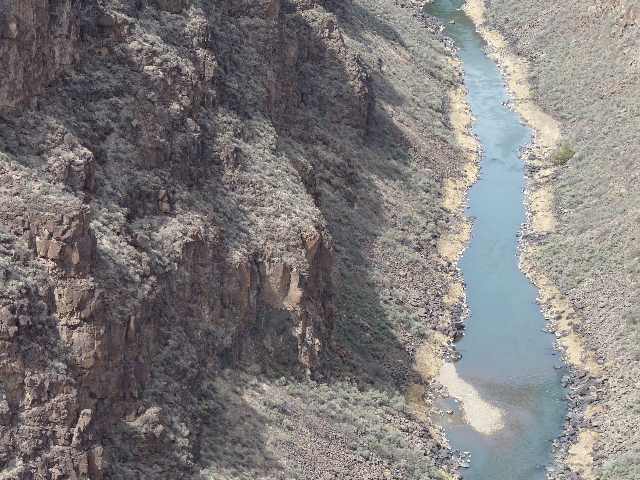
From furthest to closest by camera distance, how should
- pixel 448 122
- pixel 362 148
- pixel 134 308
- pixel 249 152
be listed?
1. pixel 448 122
2. pixel 362 148
3. pixel 249 152
4. pixel 134 308

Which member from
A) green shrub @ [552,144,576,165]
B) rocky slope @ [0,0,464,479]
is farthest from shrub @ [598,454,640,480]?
green shrub @ [552,144,576,165]

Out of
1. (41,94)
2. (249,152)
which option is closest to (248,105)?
(249,152)

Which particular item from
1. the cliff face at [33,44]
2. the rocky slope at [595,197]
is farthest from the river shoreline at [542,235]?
the cliff face at [33,44]

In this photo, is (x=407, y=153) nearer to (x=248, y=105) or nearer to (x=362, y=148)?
(x=362, y=148)

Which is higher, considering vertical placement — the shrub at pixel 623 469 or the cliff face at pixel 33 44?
the cliff face at pixel 33 44

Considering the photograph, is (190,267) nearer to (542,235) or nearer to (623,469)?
(623,469)

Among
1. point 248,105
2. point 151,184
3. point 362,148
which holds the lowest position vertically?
point 151,184

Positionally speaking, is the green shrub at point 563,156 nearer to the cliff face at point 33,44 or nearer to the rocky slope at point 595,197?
the rocky slope at point 595,197
